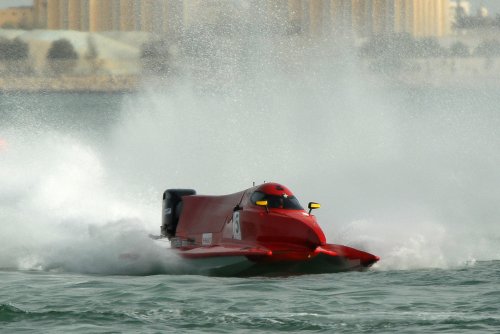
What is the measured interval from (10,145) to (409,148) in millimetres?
10600

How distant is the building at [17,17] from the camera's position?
69.6m

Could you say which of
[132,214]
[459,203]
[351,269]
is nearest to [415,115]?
[459,203]

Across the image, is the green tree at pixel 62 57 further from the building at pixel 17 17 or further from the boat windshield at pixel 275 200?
the boat windshield at pixel 275 200

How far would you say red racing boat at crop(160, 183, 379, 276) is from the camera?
2078cm

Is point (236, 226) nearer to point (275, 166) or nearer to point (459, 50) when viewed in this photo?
point (275, 166)

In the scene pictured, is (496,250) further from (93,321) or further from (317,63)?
(317,63)

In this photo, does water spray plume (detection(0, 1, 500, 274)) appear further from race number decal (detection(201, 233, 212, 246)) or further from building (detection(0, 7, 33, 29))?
building (detection(0, 7, 33, 29))

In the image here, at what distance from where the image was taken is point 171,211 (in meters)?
23.6

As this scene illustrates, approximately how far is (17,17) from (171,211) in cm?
5025

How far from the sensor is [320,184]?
3105cm

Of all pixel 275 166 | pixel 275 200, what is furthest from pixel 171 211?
pixel 275 166

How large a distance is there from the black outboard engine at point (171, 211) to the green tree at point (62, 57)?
2089 inches

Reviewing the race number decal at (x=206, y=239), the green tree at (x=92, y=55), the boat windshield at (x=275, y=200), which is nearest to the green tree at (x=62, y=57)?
the green tree at (x=92, y=55)

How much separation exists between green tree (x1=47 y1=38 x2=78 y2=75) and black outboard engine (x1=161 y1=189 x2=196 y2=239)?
5307 cm
